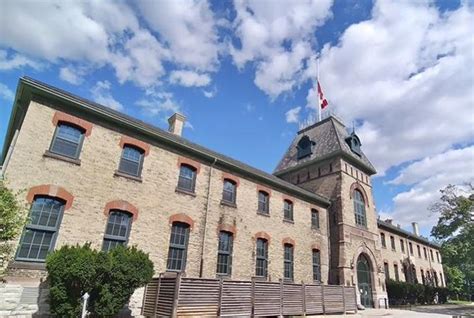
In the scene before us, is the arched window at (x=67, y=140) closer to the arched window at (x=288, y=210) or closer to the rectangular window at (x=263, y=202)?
the rectangular window at (x=263, y=202)

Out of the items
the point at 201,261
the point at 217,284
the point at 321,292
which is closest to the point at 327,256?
the point at 321,292

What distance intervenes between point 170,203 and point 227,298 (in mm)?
4786

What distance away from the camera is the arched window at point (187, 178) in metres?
14.6

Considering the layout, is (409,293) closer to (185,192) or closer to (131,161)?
(185,192)

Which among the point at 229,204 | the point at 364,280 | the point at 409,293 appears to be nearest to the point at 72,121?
the point at 229,204

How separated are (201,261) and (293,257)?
6944 mm

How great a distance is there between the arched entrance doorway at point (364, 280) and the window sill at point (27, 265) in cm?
1915

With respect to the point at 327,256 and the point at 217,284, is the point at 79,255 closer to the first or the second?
the point at 217,284

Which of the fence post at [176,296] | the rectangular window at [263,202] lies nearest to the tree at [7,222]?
the fence post at [176,296]

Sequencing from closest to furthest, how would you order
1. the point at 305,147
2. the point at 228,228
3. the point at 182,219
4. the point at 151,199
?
the point at 151,199
the point at 182,219
the point at 228,228
the point at 305,147

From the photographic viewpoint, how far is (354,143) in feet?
84.1

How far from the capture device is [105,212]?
38.1 feet

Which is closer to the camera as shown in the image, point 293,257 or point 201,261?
point 201,261

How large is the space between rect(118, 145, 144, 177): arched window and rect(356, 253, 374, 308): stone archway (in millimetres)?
16832
